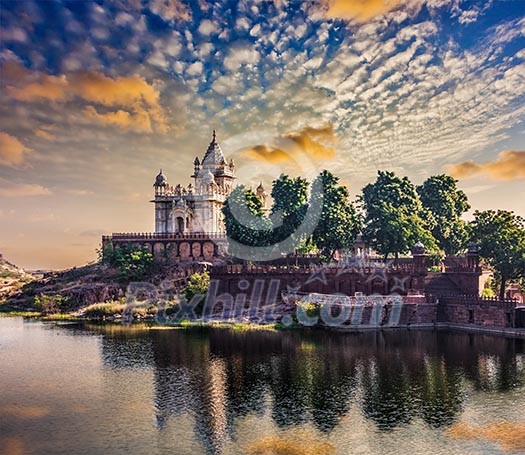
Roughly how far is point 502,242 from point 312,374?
36.5 metres

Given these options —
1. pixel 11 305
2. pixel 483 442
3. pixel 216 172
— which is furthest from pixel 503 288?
pixel 11 305

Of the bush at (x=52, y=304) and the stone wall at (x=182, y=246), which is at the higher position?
the stone wall at (x=182, y=246)

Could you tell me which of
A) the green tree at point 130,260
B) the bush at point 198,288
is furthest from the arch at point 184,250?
the bush at point 198,288

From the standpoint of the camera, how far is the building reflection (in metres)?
32.3

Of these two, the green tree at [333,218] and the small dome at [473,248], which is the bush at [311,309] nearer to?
the green tree at [333,218]

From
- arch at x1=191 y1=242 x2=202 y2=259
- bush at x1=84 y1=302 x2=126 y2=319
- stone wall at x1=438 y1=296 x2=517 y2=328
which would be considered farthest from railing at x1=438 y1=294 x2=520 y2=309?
bush at x1=84 y1=302 x2=126 y2=319

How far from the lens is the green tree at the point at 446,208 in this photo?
87981 mm

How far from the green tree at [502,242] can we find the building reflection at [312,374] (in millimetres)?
13171

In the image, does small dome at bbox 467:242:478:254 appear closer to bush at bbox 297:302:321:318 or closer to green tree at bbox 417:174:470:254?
green tree at bbox 417:174:470:254

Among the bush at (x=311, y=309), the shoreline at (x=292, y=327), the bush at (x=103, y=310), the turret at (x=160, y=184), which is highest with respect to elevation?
the turret at (x=160, y=184)

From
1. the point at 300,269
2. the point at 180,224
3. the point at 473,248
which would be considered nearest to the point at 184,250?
the point at 180,224

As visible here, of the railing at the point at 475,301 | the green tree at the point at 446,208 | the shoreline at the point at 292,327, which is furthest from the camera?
the green tree at the point at 446,208

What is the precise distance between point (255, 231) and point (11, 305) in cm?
3980

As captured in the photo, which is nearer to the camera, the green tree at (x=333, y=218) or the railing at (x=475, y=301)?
the railing at (x=475, y=301)
